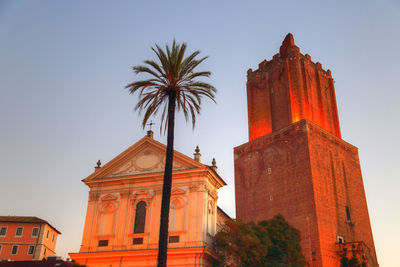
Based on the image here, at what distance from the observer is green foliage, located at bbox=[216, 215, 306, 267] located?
1091 inches

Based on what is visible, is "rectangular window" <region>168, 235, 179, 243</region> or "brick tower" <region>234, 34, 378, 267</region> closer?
"rectangular window" <region>168, 235, 179, 243</region>

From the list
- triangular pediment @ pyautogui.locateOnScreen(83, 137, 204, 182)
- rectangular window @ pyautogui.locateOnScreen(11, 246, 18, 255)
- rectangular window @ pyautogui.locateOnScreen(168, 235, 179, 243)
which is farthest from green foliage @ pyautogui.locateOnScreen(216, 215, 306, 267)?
rectangular window @ pyautogui.locateOnScreen(11, 246, 18, 255)

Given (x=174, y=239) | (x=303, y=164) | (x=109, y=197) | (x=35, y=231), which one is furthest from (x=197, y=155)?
(x=35, y=231)

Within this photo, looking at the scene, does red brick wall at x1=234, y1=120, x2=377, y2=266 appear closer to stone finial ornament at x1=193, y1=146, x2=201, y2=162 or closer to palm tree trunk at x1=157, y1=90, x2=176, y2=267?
stone finial ornament at x1=193, y1=146, x2=201, y2=162

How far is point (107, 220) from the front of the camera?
30.1 m

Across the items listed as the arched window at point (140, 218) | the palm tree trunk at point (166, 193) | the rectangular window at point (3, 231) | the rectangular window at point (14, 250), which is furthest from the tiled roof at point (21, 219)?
the palm tree trunk at point (166, 193)

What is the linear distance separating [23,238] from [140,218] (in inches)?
1500

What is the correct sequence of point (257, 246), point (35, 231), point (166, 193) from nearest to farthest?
point (166, 193), point (257, 246), point (35, 231)

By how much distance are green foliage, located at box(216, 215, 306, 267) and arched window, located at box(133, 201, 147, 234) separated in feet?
18.5

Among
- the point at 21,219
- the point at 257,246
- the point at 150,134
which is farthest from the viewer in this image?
the point at 21,219

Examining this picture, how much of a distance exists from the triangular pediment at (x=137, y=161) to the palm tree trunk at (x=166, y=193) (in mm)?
8876

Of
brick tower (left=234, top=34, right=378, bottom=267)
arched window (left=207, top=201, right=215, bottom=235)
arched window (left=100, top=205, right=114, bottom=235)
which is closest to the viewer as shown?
arched window (left=207, top=201, right=215, bottom=235)

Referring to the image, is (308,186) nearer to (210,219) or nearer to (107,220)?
(210,219)

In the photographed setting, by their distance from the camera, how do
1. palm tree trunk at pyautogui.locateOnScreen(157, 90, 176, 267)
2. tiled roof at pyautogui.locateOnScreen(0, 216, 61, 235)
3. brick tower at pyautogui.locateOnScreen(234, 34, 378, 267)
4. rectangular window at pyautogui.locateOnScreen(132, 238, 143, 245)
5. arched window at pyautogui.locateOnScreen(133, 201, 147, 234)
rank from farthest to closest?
1. tiled roof at pyautogui.locateOnScreen(0, 216, 61, 235)
2. brick tower at pyautogui.locateOnScreen(234, 34, 378, 267)
3. arched window at pyautogui.locateOnScreen(133, 201, 147, 234)
4. rectangular window at pyautogui.locateOnScreen(132, 238, 143, 245)
5. palm tree trunk at pyautogui.locateOnScreen(157, 90, 176, 267)
